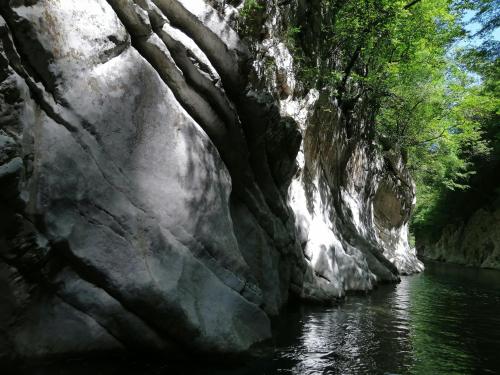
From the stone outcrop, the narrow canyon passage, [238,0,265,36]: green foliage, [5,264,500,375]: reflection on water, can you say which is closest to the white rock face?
the narrow canyon passage

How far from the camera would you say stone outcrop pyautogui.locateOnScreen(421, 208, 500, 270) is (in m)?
38.6

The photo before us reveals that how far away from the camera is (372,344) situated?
851 centimetres

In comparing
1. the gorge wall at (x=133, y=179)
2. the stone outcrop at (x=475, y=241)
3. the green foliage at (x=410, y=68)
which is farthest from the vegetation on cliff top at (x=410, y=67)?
the stone outcrop at (x=475, y=241)

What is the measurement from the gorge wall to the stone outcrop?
34.7 meters

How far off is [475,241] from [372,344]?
39015mm

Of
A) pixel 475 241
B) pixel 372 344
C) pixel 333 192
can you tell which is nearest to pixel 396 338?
pixel 372 344

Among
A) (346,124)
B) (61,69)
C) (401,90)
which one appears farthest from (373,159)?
(61,69)

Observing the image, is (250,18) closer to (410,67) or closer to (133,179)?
(133,179)

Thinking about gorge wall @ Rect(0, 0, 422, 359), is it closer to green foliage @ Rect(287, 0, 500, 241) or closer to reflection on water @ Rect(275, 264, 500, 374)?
reflection on water @ Rect(275, 264, 500, 374)

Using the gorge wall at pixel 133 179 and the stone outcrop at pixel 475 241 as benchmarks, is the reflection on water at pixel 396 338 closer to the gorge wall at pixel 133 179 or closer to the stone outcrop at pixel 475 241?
the gorge wall at pixel 133 179

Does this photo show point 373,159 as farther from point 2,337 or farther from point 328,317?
point 2,337

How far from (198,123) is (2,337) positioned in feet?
15.9

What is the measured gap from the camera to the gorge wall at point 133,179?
512 centimetres

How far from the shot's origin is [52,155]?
214 inches
